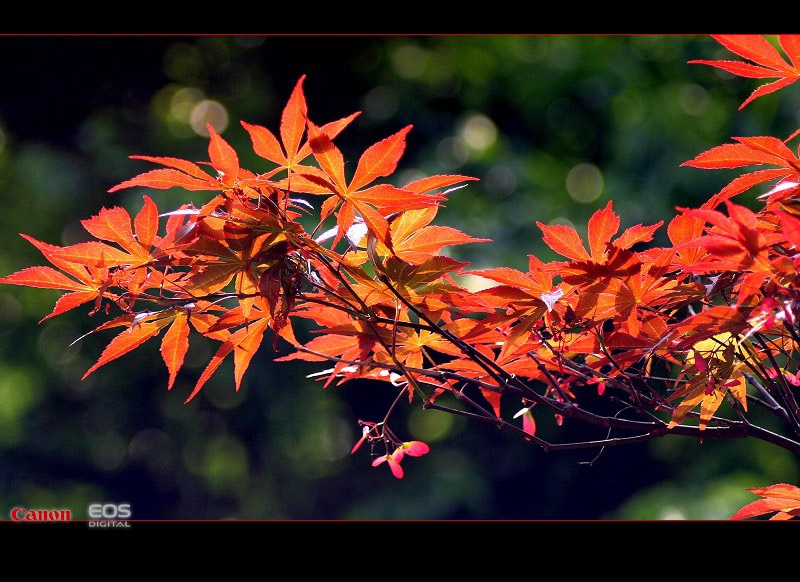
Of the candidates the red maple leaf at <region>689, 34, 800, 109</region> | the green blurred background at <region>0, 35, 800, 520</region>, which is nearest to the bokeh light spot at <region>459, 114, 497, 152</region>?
the green blurred background at <region>0, 35, 800, 520</region>

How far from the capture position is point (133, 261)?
437 mm

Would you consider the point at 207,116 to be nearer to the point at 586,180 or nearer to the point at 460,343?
the point at 586,180

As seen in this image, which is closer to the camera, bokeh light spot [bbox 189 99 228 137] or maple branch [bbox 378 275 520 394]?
maple branch [bbox 378 275 520 394]

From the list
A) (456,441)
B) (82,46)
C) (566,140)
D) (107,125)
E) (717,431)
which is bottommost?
(717,431)

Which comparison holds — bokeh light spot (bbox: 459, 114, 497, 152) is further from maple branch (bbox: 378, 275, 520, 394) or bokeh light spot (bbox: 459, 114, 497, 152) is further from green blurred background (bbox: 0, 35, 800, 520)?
maple branch (bbox: 378, 275, 520, 394)

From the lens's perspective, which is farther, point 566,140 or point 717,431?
point 566,140

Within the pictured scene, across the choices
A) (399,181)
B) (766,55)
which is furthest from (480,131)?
(766,55)

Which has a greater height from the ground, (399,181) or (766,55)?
(399,181)

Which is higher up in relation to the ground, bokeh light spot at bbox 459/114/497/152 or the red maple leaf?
bokeh light spot at bbox 459/114/497/152

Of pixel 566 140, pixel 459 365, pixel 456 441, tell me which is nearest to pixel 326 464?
pixel 456 441

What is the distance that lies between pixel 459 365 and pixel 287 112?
0.20 m

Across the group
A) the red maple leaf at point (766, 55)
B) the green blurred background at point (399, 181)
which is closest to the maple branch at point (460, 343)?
the red maple leaf at point (766, 55)

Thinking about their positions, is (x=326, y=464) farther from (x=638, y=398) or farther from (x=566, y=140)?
(x=638, y=398)

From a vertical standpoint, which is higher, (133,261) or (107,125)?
(107,125)
